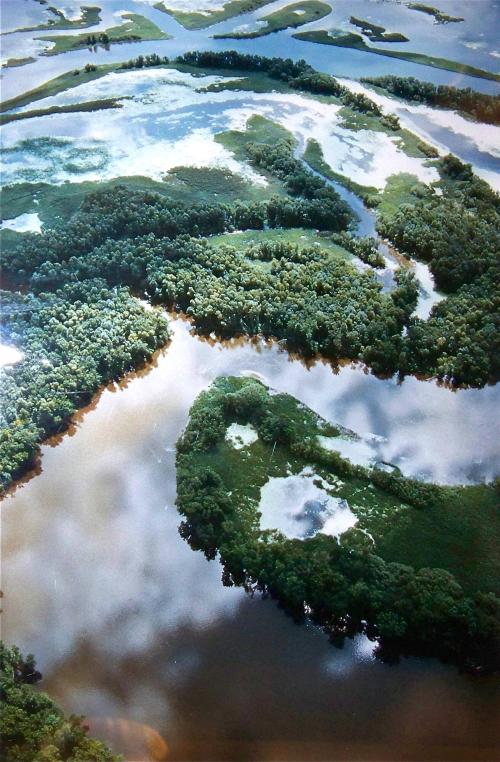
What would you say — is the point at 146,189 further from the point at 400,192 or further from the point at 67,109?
the point at 400,192

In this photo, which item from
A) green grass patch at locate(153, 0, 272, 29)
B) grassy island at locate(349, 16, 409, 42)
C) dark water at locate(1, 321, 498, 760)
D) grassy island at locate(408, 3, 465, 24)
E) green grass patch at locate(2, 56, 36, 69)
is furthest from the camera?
green grass patch at locate(153, 0, 272, 29)

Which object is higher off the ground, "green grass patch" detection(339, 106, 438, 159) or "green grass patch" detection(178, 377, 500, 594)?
"green grass patch" detection(339, 106, 438, 159)

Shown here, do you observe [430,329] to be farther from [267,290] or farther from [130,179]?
[130,179]

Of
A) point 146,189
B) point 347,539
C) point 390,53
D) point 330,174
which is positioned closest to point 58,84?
point 146,189

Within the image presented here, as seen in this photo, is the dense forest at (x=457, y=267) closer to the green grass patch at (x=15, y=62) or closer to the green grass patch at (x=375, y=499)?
the green grass patch at (x=375, y=499)

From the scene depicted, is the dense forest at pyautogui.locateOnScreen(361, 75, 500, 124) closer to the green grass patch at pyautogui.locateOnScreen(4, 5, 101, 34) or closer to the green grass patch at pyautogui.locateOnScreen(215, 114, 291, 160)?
the green grass patch at pyautogui.locateOnScreen(215, 114, 291, 160)

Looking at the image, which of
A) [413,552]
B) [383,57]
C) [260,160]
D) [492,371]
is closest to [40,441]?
[413,552]

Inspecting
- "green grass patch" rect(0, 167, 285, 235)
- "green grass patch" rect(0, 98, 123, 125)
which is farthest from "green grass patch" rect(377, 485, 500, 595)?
"green grass patch" rect(0, 98, 123, 125)
